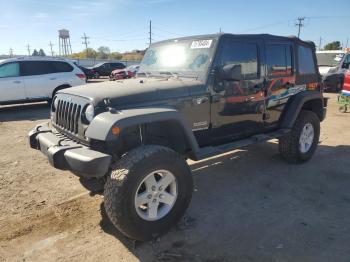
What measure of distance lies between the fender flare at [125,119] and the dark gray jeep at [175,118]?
1 cm

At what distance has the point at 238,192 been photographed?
4.57m

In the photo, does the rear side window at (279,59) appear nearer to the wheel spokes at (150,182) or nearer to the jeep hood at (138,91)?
the jeep hood at (138,91)

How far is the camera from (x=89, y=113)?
3420 millimetres

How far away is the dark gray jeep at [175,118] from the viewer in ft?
10.3

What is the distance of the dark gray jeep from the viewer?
10.3 feet

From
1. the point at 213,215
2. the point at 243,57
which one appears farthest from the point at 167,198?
the point at 243,57

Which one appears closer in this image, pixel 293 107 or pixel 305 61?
pixel 293 107

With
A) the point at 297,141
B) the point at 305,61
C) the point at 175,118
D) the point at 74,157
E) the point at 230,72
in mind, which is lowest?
the point at 297,141

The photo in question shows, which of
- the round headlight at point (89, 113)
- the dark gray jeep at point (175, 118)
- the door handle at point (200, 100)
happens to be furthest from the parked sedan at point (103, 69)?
the round headlight at point (89, 113)

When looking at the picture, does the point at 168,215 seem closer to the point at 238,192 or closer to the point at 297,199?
the point at 238,192

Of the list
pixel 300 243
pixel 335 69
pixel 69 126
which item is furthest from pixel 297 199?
pixel 335 69

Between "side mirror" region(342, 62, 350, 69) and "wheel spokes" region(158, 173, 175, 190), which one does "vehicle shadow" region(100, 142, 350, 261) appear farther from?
"side mirror" region(342, 62, 350, 69)

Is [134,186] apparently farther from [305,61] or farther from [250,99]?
[305,61]

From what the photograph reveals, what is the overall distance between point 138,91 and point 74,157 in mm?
1017
